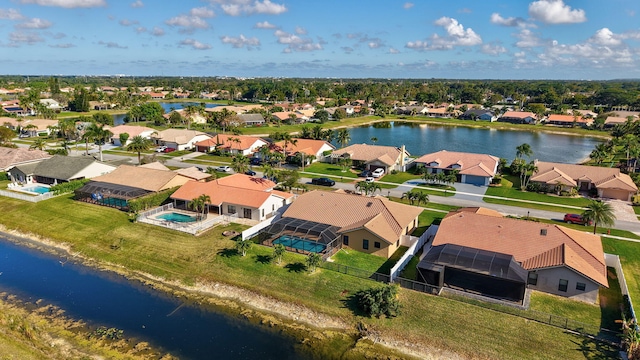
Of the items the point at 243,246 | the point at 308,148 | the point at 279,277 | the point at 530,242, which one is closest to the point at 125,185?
the point at 243,246

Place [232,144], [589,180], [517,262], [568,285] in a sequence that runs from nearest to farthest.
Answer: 1. [568,285]
2. [517,262]
3. [589,180]
4. [232,144]

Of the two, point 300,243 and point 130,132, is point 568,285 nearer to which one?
point 300,243

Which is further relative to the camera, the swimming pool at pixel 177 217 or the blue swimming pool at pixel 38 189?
the blue swimming pool at pixel 38 189

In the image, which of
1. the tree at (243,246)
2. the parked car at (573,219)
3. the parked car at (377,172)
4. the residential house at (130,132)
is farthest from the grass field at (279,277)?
the residential house at (130,132)

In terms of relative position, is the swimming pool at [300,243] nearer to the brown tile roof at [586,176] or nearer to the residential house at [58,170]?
the residential house at [58,170]

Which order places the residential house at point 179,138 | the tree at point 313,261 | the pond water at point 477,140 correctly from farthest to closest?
1. the pond water at point 477,140
2. the residential house at point 179,138
3. the tree at point 313,261

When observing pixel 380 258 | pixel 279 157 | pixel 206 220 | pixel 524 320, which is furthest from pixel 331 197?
pixel 279 157
